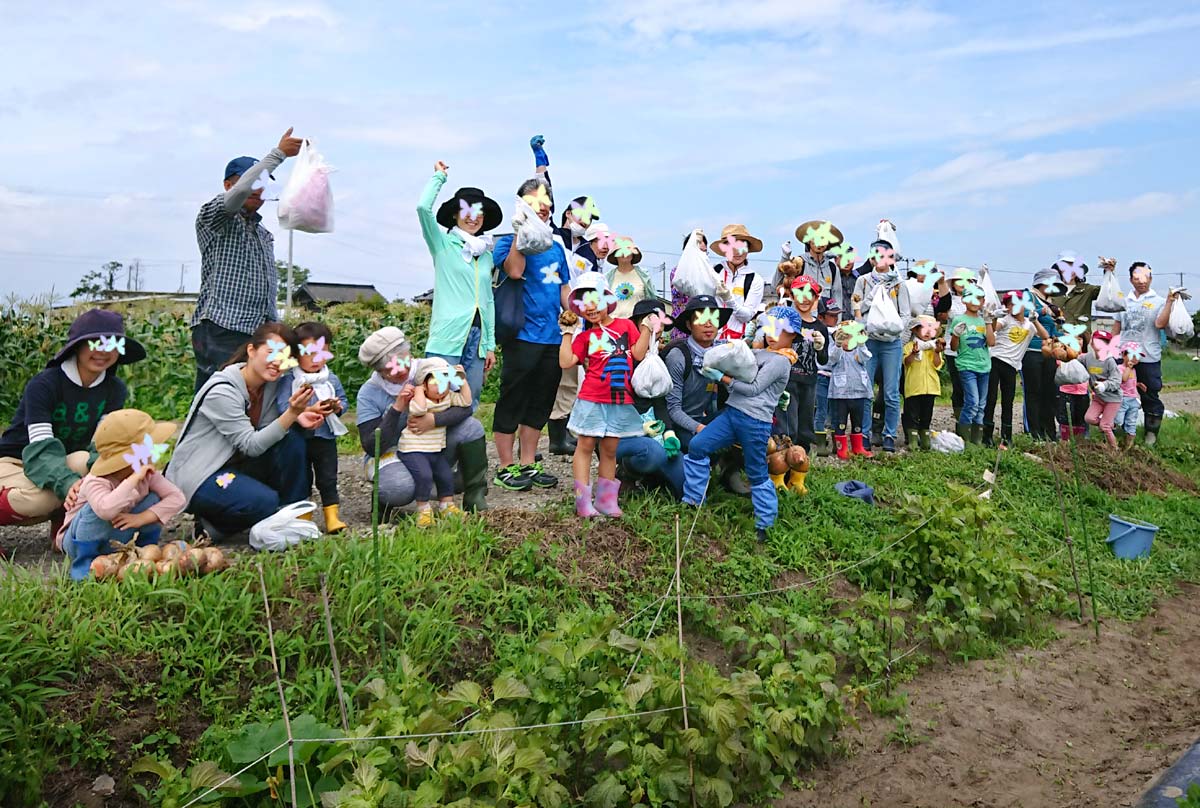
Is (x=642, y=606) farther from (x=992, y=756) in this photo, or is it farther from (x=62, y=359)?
(x=62, y=359)

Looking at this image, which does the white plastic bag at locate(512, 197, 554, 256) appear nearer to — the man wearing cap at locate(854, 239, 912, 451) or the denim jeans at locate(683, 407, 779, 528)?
the denim jeans at locate(683, 407, 779, 528)

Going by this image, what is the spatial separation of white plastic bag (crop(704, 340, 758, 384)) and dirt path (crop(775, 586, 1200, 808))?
1873 millimetres

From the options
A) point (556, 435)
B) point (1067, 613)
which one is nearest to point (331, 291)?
point (556, 435)

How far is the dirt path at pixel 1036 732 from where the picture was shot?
3598mm

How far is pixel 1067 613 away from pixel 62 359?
234 inches

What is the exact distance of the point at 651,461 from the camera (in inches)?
217

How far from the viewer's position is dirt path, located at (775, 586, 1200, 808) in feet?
11.8

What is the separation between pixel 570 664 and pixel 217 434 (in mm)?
2315

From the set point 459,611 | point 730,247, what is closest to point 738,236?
point 730,247

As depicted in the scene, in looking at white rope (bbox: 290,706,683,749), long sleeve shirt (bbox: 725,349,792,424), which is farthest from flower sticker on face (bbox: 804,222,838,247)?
white rope (bbox: 290,706,683,749)

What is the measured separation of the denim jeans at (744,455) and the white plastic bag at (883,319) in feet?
8.80

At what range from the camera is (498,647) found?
3.92 m

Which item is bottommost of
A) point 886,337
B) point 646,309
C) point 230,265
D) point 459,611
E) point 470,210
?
point 459,611

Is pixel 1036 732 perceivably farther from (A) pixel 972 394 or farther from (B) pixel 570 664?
(A) pixel 972 394
